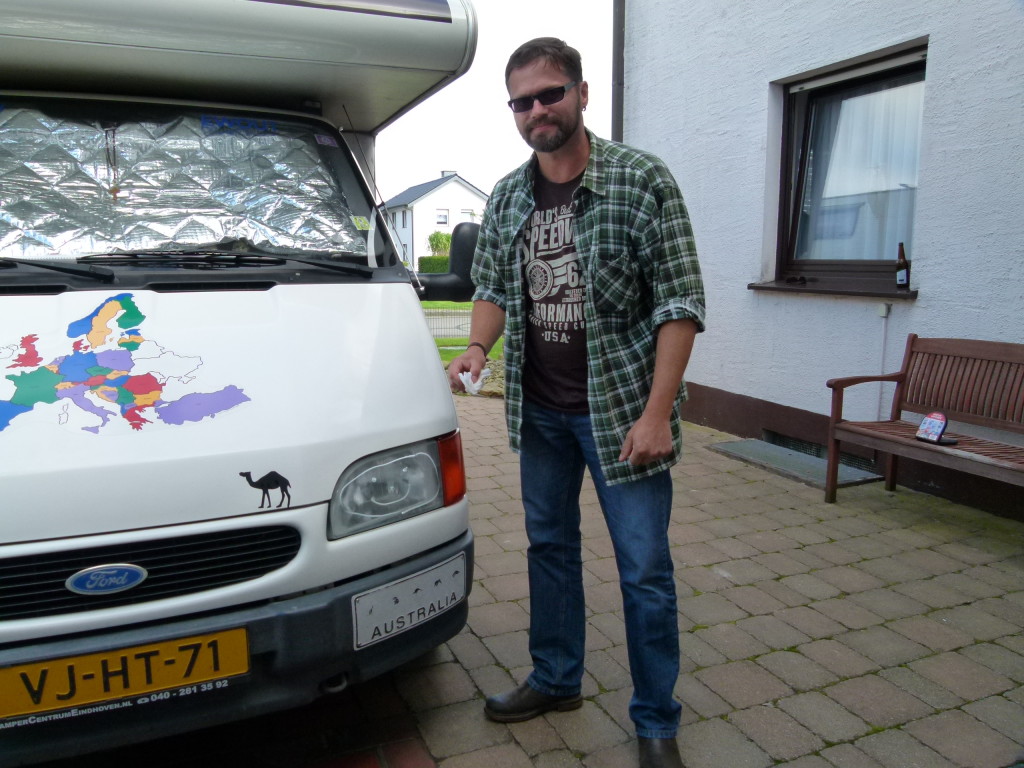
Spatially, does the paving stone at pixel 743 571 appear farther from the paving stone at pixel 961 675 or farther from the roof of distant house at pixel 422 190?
the roof of distant house at pixel 422 190

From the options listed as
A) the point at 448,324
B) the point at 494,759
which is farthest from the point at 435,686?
the point at 448,324

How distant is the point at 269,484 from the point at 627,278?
111 cm

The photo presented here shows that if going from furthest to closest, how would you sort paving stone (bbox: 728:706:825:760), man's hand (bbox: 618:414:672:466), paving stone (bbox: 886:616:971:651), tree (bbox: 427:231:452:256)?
tree (bbox: 427:231:452:256), paving stone (bbox: 886:616:971:651), paving stone (bbox: 728:706:825:760), man's hand (bbox: 618:414:672:466)

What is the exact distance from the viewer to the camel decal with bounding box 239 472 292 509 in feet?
6.84

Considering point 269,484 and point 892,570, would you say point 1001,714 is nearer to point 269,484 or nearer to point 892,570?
point 892,570

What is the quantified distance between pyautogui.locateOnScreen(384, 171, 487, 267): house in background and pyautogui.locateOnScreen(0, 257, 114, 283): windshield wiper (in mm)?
60506

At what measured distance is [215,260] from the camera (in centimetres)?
277

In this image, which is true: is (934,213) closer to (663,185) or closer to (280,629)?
(663,185)

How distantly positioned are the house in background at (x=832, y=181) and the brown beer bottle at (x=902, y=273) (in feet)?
0.28

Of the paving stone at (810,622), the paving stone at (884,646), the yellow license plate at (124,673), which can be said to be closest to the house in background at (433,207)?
the paving stone at (810,622)

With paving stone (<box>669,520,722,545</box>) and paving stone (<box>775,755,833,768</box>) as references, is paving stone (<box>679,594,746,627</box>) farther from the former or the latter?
paving stone (<box>775,755,833,768</box>)

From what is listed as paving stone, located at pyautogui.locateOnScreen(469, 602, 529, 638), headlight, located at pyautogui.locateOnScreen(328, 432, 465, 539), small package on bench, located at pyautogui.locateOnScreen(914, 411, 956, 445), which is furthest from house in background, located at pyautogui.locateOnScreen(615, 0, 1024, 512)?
headlight, located at pyautogui.locateOnScreen(328, 432, 465, 539)

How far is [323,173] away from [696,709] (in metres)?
2.42

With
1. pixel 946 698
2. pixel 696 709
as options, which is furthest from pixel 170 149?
pixel 946 698
